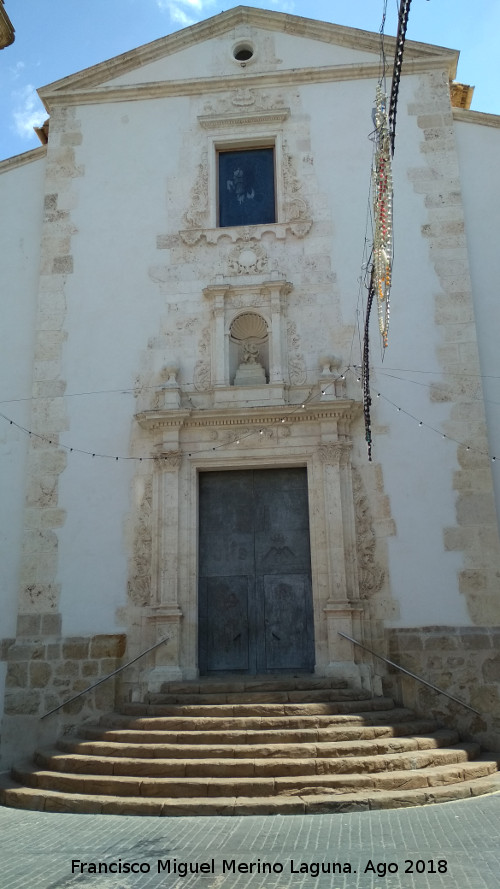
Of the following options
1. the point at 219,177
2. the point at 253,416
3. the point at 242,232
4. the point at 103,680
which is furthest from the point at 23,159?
the point at 103,680

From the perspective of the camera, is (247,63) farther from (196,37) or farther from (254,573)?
(254,573)

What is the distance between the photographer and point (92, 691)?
9023 millimetres

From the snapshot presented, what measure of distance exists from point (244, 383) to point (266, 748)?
503 centimetres

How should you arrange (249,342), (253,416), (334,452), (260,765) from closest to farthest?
1. (260,765)
2. (334,452)
3. (253,416)
4. (249,342)

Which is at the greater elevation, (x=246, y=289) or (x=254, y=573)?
(x=246, y=289)

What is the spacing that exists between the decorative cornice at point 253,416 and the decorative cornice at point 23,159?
4.92 m

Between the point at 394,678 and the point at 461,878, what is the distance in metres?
4.45

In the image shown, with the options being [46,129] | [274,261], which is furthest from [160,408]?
[46,129]

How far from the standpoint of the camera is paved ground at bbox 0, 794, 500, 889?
443 cm

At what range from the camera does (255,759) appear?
22.6 ft

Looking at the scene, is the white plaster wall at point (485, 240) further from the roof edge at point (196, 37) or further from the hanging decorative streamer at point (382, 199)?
the hanging decorative streamer at point (382, 199)

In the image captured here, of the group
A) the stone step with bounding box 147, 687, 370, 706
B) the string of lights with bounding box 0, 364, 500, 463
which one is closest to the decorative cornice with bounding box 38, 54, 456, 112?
the string of lights with bounding box 0, 364, 500, 463

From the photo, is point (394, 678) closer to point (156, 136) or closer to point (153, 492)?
point (153, 492)

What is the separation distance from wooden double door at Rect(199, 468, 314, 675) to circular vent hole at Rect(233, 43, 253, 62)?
6.94 metres
